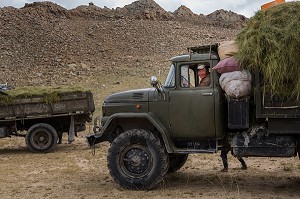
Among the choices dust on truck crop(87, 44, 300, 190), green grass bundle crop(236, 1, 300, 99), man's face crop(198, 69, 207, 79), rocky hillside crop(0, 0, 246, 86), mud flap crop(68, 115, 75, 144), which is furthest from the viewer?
rocky hillside crop(0, 0, 246, 86)

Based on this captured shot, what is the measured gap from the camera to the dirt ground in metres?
9.11

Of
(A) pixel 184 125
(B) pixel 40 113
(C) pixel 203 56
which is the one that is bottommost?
(B) pixel 40 113

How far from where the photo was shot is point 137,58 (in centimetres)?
3559

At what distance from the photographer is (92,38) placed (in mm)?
39094

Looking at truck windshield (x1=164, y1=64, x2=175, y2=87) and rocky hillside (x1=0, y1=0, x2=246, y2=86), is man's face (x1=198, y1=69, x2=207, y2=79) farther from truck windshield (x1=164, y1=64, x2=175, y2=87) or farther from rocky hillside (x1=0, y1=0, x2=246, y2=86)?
rocky hillside (x1=0, y1=0, x2=246, y2=86)

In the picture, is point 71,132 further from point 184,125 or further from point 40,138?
point 184,125

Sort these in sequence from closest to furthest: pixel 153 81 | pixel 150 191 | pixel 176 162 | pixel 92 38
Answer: pixel 153 81, pixel 150 191, pixel 176 162, pixel 92 38

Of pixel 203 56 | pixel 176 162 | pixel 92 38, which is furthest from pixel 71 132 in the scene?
→ pixel 92 38

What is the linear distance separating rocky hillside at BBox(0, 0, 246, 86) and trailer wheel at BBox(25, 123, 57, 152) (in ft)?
48.1

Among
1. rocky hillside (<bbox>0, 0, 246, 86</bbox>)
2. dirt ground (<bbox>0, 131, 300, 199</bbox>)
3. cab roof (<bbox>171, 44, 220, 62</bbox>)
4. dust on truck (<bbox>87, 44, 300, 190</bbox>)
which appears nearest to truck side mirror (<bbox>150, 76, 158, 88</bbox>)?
dust on truck (<bbox>87, 44, 300, 190</bbox>)

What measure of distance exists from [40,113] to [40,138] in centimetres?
71

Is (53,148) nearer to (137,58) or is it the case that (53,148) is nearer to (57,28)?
(137,58)

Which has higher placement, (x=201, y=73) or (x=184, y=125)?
(x=201, y=73)

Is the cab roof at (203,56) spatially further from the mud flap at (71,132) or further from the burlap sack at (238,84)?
the mud flap at (71,132)
